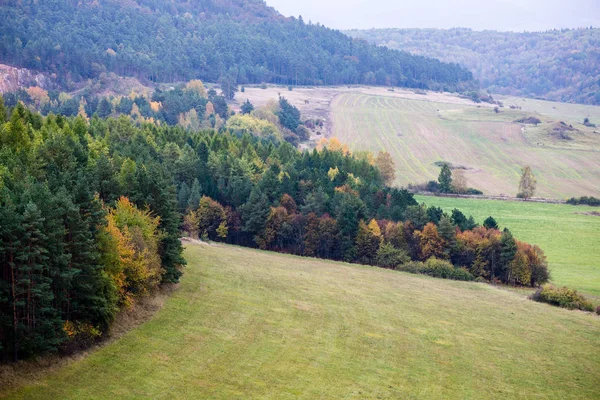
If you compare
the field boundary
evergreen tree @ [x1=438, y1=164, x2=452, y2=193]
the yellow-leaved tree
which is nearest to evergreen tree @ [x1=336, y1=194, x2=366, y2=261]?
the yellow-leaved tree

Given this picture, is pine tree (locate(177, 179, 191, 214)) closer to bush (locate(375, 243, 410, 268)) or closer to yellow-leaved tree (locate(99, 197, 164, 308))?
bush (locate(375, 243, 410, 268))

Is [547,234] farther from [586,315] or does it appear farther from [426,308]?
[426,308]

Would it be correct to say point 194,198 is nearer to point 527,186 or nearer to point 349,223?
point 349,223

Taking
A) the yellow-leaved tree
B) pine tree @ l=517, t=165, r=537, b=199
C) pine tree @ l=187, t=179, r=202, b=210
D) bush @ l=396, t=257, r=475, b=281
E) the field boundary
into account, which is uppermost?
the yellow-leaved tree

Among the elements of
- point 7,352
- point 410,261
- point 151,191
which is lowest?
point 410,261

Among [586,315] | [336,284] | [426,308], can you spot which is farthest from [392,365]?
[586,315]

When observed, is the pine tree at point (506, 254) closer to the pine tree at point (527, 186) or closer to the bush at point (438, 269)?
the bush at point (438, 269)

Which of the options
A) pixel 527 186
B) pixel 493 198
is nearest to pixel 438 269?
pixel 493 198

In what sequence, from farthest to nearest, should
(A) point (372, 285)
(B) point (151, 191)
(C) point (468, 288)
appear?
(C) point (468, 288) → (A) point (372, 285) → (B) point (151, 191)
